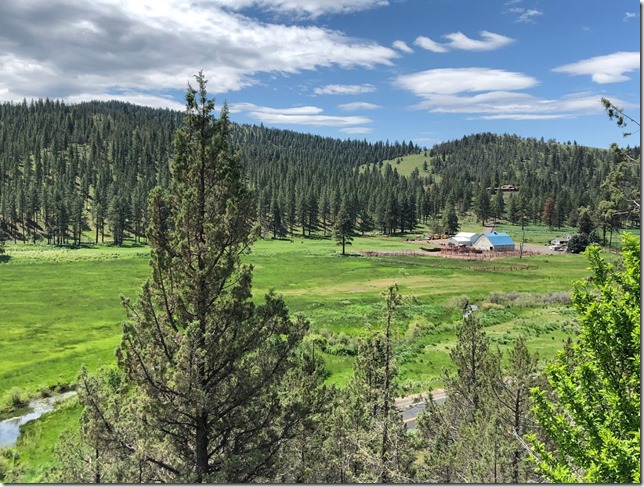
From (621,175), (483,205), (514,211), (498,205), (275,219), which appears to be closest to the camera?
(621,175)

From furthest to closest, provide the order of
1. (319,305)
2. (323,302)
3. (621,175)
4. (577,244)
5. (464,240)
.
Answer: (464,240) < (577,244) < (323,302) < (319,305) < (621,175)

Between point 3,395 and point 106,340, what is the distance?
44.9 feet

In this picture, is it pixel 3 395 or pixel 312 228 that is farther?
pixel 312 228

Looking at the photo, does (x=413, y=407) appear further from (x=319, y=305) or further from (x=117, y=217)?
(x=117, y=217)

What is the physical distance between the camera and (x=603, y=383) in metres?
8.83

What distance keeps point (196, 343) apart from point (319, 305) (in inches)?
2053

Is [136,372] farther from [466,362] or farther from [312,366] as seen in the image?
[466,362]

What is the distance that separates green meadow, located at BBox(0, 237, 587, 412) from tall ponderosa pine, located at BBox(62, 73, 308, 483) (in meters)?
4.79

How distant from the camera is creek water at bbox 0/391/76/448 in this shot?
26547 mm

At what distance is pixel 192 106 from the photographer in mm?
11344

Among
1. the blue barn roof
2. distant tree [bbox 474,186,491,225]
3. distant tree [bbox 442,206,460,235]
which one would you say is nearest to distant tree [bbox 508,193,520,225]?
distant tree [bbox 474,186,491,225]

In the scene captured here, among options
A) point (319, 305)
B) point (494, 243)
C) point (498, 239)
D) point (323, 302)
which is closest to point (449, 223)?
point (498, 239)

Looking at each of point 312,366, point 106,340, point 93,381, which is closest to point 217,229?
point 93,381

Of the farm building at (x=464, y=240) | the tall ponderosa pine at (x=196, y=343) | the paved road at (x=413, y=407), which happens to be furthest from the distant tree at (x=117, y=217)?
the tall ponderosa pine at (x=196, y=343)
